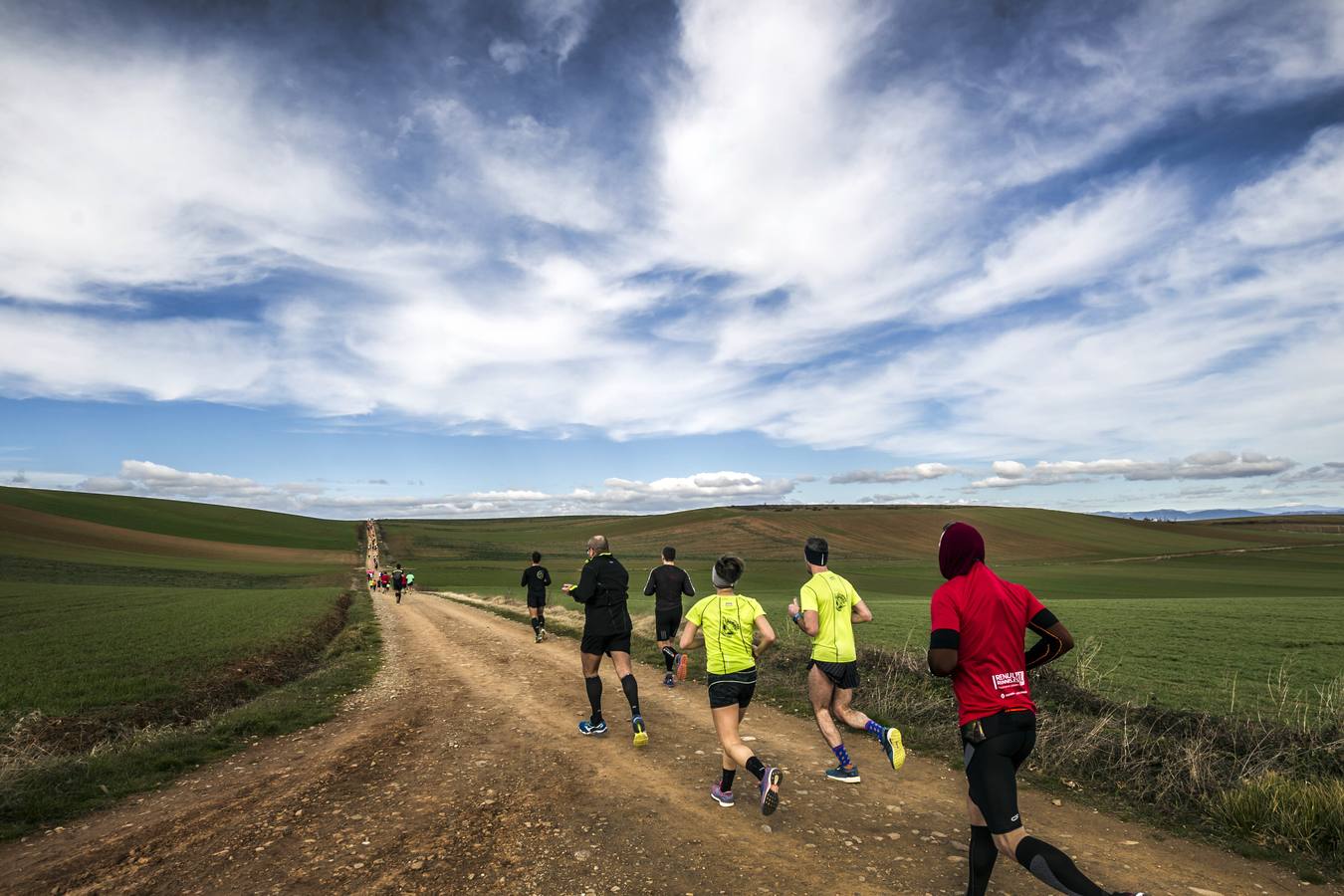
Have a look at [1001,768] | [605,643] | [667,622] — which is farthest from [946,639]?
[667,622]

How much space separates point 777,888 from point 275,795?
563 cm

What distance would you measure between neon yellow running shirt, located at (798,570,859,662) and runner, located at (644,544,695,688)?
402 centimetres

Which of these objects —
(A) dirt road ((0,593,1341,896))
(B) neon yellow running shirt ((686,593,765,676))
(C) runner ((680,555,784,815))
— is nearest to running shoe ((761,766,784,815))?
(A) dirt road ((0,593,1341,896))

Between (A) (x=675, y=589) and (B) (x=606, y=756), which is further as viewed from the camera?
(A) (x=675, y=589)

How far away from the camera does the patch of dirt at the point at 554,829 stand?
4.91 metres

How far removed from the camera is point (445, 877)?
493cm

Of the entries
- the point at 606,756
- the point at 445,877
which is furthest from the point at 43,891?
the point at 606,756

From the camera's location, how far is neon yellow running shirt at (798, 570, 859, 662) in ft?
22.2

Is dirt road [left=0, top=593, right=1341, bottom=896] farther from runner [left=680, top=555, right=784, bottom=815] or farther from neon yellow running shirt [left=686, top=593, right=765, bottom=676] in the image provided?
neon yellow running shirt [left=686, top=593, right=765, bottom=676]

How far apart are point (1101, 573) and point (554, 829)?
66.8m

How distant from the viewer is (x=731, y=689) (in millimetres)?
6180

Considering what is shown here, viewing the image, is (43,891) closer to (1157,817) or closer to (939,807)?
(939,807)

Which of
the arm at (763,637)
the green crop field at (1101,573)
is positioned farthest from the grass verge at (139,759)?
the green crop field at (1101,573)

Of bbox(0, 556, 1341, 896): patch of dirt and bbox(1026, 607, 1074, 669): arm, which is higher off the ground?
bbox(1026, 607, 1074, 669): arm
